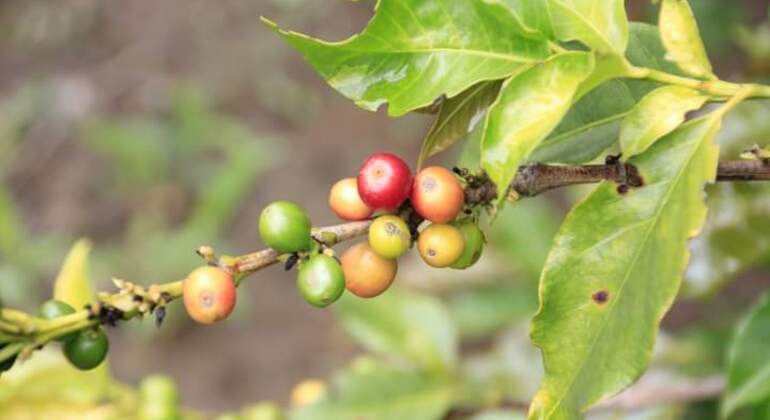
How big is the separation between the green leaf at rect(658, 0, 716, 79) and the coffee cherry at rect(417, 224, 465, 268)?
283mm

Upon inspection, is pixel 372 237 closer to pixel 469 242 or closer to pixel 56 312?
pixel 469 242

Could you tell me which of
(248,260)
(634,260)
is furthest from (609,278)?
(248,260)

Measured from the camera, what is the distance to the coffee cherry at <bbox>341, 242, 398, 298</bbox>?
102 centimetres

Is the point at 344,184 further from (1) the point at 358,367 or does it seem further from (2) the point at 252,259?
(1) the point at 358,367

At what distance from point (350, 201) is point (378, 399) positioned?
83 centimetres

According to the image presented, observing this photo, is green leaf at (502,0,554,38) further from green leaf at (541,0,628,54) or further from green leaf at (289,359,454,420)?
green leaf at (289,359,454,420)

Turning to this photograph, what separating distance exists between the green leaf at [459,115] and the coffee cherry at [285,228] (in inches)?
6.0

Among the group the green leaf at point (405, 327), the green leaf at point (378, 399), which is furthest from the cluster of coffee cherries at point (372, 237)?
the green leaf at point (405, 327)

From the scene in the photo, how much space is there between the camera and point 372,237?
99 centimetres

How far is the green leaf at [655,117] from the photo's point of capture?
0.96m

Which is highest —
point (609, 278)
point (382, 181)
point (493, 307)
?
point (493, 307)

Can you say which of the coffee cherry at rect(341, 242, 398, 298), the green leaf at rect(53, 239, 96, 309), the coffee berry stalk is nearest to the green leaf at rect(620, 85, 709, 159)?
the coffee berry stalk

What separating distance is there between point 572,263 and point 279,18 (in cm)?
379

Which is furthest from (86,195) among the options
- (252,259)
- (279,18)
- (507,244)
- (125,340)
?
(252,259)
